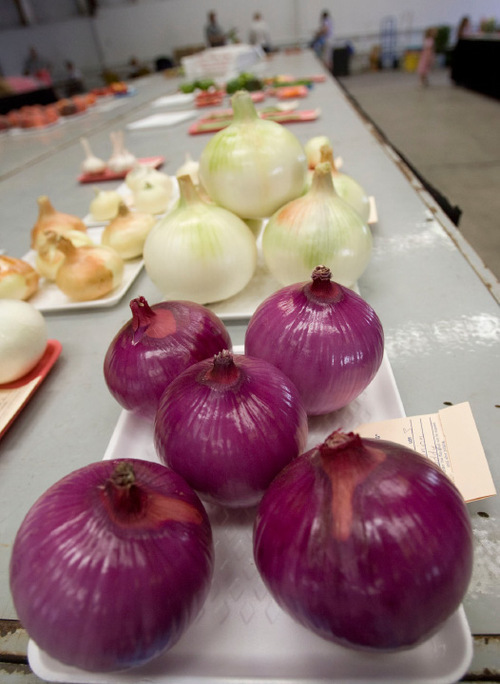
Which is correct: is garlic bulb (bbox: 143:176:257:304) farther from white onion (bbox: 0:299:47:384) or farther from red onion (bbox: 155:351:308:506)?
red onion (bbox: 155:351:308:506)

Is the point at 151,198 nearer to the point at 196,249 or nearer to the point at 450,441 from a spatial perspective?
the point at 196,249

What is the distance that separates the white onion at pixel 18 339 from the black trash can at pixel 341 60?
343 inches

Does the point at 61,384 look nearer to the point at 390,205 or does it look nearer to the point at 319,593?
the point at 319,593

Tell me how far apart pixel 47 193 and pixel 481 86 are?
5361 millimetres

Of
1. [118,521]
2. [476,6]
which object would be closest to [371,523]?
[118,521]

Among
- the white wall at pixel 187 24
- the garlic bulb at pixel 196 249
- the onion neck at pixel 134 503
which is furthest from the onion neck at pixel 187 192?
the white wall at pixel 187 24

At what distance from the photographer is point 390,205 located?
108cm

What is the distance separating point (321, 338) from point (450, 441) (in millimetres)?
185

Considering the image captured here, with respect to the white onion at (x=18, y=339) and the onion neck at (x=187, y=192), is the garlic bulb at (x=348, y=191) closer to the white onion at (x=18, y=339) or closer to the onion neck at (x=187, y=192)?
the onion neck at (x=187, y=192)

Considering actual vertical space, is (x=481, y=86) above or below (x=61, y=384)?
below

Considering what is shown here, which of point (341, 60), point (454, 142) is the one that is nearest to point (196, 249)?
point (454, 142)

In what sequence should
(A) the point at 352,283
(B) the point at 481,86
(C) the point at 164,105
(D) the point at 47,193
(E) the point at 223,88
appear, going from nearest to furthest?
(A) the point at 352,283 < (D) the point at 47,193 < (C) the point at 164,105 < (E) the point at 223,88 < (B) the point at 481,86

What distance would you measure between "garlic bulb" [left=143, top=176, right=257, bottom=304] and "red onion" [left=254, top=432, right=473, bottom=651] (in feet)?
1.38

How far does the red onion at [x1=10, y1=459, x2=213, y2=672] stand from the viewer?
0.84 ft
